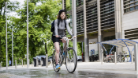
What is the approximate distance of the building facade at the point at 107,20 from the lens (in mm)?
26219

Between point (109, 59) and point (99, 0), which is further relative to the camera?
point (99, 0)

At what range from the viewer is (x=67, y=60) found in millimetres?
7242

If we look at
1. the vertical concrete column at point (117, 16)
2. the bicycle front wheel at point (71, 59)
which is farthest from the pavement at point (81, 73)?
the vertical concrete column at point (117, 16)

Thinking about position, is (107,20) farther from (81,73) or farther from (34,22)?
(81,73)

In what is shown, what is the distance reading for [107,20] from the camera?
1187 inches

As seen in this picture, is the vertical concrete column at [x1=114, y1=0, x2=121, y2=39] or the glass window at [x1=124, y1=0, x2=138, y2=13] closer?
the glass window at [x1=124, y1=0, x2=138, y2=13]

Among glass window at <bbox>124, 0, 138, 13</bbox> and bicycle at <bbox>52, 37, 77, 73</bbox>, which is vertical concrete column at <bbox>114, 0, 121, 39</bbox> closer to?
glass window at <bbox>124, 0, 138, 13</bbox>

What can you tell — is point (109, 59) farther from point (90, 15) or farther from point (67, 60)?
point (67, 60)

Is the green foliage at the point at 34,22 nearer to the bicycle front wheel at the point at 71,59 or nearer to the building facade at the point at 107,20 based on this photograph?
the building facade at the point at 107,20

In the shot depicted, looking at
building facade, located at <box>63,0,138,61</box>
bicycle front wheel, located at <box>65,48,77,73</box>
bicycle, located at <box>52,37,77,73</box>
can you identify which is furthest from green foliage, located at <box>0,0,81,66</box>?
bicycle front wheel, located at <box>65,48,77,73</box>

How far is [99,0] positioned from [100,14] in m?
2.09

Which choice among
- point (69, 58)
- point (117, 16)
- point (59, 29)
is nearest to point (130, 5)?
point (117, 16)

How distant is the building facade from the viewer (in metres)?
26.2

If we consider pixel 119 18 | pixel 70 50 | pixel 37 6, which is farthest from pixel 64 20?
pixel 37 6
